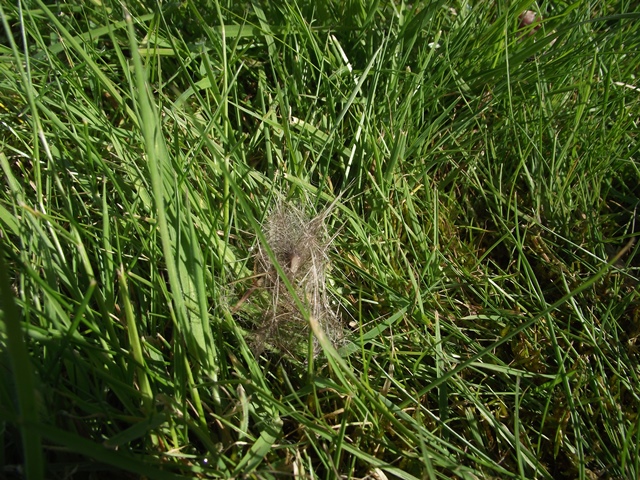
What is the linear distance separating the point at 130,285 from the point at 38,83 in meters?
0.57

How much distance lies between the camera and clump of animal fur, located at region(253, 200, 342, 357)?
100 centimetres

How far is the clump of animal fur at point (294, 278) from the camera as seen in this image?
3.28ft

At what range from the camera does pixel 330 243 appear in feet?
3.58

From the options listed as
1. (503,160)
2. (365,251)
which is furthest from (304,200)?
(503,160)

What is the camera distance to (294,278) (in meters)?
1.06

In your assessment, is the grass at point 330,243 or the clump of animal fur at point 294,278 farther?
the clump of animal fur at point 294,278

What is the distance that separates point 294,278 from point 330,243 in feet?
0.35

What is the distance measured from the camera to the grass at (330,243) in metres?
0.86

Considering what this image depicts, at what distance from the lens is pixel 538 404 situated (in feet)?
3.40

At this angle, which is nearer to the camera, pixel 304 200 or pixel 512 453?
pixel 512 453

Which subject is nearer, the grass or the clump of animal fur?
the grass

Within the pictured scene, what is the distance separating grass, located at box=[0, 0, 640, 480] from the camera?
0.86m

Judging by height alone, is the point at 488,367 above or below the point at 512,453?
above

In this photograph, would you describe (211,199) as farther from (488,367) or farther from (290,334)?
(488,367)
